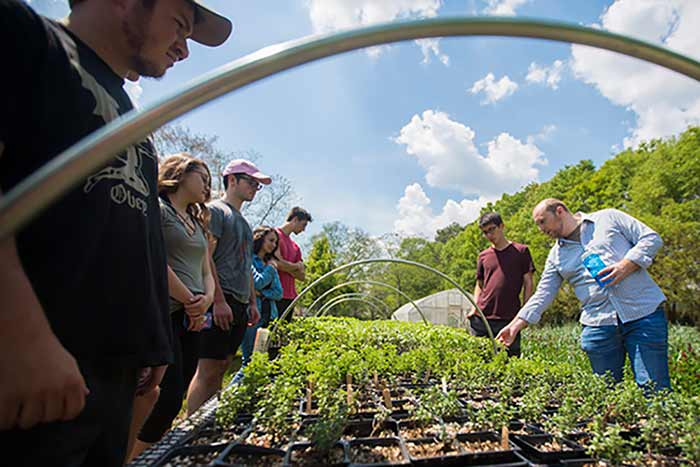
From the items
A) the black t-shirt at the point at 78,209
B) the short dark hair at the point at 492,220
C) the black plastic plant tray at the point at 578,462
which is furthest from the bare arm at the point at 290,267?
the black plastic plant tray at the point at 578,462

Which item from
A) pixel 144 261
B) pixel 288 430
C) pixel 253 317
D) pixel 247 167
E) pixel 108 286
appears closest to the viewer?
pixel 108 286

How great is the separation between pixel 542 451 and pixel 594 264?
171 cm

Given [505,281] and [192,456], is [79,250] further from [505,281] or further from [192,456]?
[505,281]

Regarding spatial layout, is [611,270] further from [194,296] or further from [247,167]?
[247,167]

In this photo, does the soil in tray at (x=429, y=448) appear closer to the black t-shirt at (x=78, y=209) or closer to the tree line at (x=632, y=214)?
the black t-shirt at (x=78, y=209)

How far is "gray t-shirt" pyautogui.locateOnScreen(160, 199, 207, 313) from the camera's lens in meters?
Answer: 1.99

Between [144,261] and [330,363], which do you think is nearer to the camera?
[144,261]

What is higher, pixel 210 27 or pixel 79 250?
pixel 210 27

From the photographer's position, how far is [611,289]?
2314mm

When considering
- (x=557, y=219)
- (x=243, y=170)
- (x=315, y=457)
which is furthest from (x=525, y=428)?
(x=243, y=170)

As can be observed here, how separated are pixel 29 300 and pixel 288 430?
1023 mm

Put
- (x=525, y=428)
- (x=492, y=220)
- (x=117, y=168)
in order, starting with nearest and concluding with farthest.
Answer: (x=117, y=168) < (x=525, y=428) < (x=492, y=220)

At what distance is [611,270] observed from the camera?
90.5 inches

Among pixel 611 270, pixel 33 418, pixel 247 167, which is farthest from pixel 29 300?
pixel 611 270
